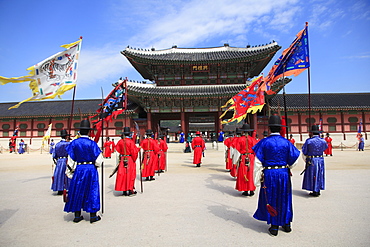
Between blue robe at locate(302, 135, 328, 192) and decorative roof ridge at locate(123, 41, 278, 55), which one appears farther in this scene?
decorative roof ridge at locate(123, 41, 278, 55)

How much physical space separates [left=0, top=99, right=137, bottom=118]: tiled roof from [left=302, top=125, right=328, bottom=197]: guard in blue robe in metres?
20.6

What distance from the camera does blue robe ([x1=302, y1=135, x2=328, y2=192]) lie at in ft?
18.7

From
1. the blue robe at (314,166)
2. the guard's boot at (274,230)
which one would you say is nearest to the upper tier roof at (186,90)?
the blue robe at (314,166)

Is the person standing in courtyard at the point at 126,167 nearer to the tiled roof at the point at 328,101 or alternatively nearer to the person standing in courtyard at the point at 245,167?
the person standing in courtyard at the point at 245,167

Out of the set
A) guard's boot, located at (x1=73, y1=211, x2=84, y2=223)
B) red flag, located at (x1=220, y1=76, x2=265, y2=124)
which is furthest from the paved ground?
red flag, located at (x1=220, y1=76, x2=265, y2=124)

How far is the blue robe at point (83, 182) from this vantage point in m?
4.08

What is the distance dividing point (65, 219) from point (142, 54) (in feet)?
73.6

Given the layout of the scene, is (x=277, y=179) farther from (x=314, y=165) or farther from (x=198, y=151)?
(x=198, y=151)

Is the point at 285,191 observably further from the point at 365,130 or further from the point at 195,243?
the point at 365,130

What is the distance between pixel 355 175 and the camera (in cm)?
822

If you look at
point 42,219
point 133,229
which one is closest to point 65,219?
point 42,219

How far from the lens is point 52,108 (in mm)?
27719

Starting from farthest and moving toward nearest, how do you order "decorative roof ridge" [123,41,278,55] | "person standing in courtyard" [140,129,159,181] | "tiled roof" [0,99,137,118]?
"tiled roof" [0,99,137,118]
"decorative roof ridge" [123,41,278,55]
"person standing in courtyard" [140,129,159,181]

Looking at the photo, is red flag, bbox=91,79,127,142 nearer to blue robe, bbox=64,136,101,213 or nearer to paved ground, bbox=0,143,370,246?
blue robe, bbox=64,136,101,213
